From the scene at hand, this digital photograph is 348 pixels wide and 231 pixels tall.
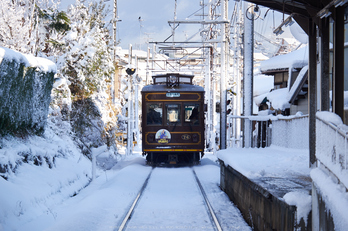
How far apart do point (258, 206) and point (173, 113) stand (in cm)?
1077

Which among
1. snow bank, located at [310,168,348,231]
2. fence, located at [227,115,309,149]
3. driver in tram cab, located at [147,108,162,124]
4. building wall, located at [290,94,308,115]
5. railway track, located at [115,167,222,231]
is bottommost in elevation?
railway track, located at [115,167,222,231]

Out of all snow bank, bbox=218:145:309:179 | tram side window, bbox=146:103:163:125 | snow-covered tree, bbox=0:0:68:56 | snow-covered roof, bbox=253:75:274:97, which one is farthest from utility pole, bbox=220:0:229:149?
snow-covered roof, bbox=253:75:274:97

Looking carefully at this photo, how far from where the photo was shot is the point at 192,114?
17.8 meters

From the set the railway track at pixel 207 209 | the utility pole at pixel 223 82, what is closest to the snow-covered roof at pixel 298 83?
the utility pole at pixel 223 82

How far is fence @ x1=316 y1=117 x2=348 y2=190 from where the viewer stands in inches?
155

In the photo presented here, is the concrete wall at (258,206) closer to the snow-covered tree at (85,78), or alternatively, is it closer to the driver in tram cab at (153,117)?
the driver in tram cab at (153,117)

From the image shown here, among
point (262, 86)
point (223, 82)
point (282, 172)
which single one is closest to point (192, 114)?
point (223, 82)

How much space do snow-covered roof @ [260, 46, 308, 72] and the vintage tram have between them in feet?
26.4

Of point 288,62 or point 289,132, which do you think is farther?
point 288,62

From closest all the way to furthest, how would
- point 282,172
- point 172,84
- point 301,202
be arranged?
1. point 301,202
2. point 282,172
3. point 172,84

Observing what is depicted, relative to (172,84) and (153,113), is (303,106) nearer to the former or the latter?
(172,84)

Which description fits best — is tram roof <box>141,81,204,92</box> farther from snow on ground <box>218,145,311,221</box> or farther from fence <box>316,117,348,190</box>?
fence <box>316,117,348,190</box>

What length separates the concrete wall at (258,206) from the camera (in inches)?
214

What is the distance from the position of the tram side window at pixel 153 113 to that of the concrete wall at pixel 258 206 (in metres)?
7.36
